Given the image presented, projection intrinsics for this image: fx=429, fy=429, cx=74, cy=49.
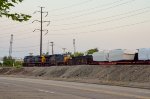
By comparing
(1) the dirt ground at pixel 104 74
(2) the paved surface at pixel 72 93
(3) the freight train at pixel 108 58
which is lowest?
(2) the paved surface at pixel 72 93

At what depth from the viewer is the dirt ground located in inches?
1732

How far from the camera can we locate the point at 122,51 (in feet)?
192

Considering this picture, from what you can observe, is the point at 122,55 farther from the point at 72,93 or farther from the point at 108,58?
the point at 72,93

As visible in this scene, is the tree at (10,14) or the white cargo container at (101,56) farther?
the white cargo container at (101,56)

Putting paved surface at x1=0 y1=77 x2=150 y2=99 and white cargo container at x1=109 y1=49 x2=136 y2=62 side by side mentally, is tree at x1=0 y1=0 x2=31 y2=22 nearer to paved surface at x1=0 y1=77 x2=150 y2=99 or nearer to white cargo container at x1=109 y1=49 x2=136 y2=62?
paved surface at x1=0 y1=77 x2=150 y2=99

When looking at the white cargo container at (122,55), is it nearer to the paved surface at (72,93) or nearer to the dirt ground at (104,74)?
the dirt ground at (104,74)

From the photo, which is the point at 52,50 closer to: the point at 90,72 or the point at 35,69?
the point at 35,69

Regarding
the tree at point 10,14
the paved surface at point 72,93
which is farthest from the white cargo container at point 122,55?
the tree at point 10,14

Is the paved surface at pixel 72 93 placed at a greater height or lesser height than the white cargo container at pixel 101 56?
lesser

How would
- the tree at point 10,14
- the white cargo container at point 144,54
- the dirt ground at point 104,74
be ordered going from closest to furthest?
1. the tree at point 10,14
2. the dirt ground at point 104,74
3. the white cargo container at point 144,54

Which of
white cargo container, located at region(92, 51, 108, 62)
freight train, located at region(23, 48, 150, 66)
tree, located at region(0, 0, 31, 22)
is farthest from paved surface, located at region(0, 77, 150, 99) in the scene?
white cargo container, located at region(92, 51, 108, 62)

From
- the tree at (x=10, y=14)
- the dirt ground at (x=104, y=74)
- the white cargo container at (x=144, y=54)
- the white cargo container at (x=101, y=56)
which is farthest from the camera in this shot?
the white cargo container at (x=101, y=56)

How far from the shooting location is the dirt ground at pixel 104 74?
4400 cm

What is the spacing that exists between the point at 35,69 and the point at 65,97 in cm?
5268
